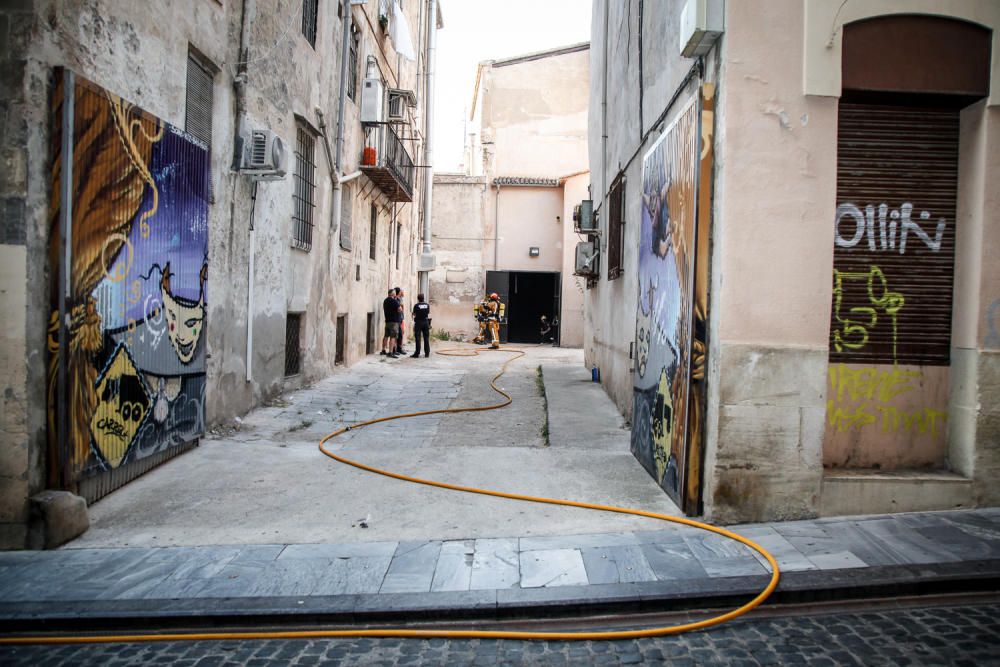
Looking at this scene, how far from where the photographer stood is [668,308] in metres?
5.73

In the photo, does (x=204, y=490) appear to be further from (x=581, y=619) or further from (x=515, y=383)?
(x=515, y=383)

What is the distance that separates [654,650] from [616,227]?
759 cm

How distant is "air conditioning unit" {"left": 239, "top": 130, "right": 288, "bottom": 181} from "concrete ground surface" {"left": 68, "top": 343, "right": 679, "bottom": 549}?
308 centimetres

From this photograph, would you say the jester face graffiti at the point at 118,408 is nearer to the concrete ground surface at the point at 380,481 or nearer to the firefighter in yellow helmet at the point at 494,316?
the concrete ground surface at the point at 380,481

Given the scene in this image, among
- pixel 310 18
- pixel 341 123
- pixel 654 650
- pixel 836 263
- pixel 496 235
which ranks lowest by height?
pixel 654 650

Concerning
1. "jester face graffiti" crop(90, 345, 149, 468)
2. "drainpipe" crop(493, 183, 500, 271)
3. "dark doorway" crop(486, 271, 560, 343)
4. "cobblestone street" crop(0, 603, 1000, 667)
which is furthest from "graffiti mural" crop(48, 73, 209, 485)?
"dark doorway" crop(486, 271, 560, 343)

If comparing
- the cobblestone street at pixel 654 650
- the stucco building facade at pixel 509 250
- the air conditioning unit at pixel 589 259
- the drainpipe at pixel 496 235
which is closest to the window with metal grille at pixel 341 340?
the air conditioning unit at pixel 589 259

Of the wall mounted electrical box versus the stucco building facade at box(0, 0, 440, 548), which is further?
the wall mounted electrical box

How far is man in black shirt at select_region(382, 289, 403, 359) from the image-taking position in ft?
55.4

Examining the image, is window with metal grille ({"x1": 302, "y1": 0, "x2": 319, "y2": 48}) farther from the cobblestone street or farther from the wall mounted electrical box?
the cobblestone street

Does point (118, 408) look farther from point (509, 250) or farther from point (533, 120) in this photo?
point (533, 120)

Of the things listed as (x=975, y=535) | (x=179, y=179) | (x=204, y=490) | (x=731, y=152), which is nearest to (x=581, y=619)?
(x=975, y=535)

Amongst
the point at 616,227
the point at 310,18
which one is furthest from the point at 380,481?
the point at 310,18

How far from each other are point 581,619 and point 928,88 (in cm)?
444
